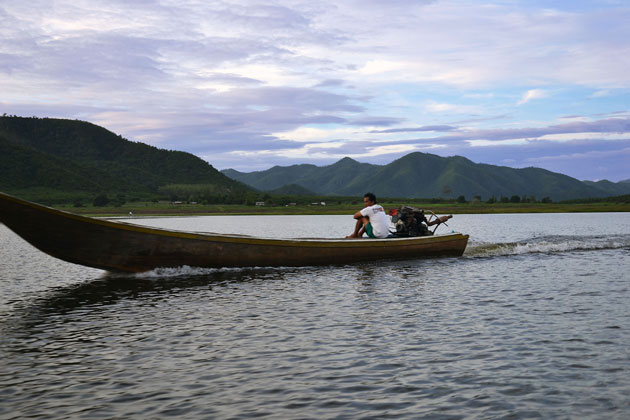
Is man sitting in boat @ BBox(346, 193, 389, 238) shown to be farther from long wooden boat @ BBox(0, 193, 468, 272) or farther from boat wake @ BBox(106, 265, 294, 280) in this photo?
boat wake @ BBox(106, 265, 294, 280)

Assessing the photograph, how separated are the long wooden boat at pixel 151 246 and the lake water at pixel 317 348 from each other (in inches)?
36.2

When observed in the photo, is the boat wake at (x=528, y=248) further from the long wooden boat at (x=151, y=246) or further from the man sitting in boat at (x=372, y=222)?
the long wooden boat at (x=151, y=246)

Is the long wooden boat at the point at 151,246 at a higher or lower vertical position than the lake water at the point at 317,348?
higher

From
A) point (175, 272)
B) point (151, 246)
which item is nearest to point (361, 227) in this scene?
point (175, 272)

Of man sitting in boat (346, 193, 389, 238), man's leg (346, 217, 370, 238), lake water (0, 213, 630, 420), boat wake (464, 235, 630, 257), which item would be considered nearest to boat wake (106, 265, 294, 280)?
lake water (0, 213, 630, 420)

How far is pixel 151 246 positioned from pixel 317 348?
10.7 m

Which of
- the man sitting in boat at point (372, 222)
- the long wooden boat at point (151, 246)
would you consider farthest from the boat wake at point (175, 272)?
the man sitting in boat at point (372, 222)

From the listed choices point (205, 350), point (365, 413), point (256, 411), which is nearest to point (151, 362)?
point (205, 350)

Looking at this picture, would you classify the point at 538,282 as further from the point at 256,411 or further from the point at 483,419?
the point at 256,411

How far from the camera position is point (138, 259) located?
18750 mm

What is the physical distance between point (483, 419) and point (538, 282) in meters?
13.3

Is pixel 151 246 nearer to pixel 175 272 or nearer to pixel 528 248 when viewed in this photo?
pixel 175 272

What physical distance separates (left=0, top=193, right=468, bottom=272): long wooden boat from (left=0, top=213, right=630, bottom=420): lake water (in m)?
0.92

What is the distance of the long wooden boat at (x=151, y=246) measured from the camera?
16.8m
